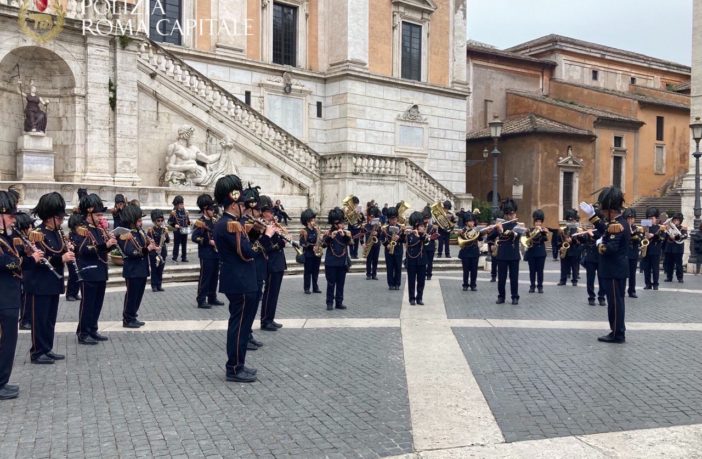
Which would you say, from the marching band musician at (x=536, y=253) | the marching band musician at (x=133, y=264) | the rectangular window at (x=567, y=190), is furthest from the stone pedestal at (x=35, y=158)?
the rectangular window at (x=567, y=190)

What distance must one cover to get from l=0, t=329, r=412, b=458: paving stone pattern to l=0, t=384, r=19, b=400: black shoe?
0.08m

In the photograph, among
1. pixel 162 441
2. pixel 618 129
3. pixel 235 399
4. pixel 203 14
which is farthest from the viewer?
pixel 618 129

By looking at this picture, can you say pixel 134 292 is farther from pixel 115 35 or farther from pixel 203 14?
pixel 203 14

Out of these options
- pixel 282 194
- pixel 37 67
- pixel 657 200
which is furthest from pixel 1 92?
pixel 657 200

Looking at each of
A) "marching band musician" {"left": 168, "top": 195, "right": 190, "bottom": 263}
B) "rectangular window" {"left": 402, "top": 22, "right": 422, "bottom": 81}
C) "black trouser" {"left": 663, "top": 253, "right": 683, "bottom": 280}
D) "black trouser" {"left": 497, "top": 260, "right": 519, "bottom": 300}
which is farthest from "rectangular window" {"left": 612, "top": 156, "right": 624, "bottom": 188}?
"marching band musician" {"left": 168, "top": 195, "right": 190, "bottom": 263}

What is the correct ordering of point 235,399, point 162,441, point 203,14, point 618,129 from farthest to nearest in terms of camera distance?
point 618,129, point 203,14, point 235,399, point 162,441

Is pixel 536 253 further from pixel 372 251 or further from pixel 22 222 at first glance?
pixel 22 222

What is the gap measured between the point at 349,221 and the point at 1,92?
10635mm

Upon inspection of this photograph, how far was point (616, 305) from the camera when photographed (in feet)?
31.4

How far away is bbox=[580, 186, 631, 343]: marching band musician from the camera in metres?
9.55

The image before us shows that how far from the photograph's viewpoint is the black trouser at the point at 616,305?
952 centimetres

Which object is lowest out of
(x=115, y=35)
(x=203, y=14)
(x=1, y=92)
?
(x=1, y=92)

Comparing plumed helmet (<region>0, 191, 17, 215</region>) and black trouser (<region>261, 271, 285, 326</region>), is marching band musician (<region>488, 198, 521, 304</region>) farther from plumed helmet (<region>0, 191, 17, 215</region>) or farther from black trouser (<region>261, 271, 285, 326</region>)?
plumed helmet (<region>0, 191, 17, 215</region>)

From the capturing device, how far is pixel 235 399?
6645mm
